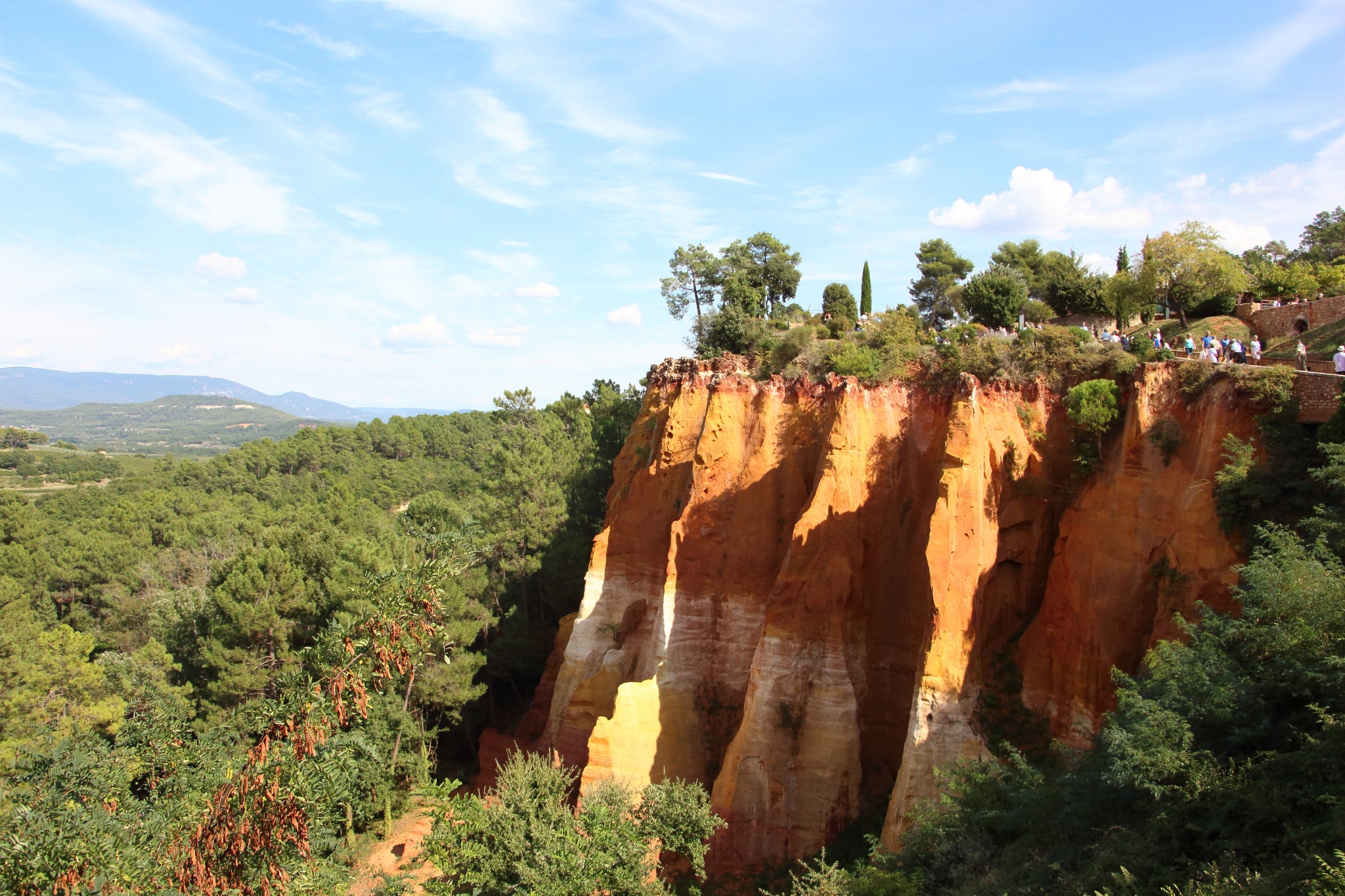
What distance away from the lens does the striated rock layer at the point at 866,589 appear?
15258 millimetres

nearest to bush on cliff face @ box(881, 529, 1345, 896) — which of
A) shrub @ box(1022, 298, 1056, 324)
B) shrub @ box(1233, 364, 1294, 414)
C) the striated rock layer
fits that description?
the striated rock layer

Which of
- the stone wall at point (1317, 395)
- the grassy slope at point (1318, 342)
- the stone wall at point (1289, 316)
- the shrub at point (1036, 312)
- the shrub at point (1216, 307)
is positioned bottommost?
the stone wall at point (1317, 395)

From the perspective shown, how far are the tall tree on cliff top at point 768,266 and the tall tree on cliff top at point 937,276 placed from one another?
644cm

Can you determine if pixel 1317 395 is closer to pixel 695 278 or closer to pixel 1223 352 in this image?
pixel 1223 352

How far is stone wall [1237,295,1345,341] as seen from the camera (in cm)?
1895

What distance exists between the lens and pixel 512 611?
112 ft

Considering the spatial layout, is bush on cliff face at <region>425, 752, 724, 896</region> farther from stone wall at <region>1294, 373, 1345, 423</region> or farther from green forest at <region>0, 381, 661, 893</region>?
stone wall at <region>1294, 373, 1345, 423</region>

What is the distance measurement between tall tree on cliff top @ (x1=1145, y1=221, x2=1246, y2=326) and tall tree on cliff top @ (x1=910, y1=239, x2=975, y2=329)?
13.5 m

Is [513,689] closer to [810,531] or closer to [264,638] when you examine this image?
[264,638]

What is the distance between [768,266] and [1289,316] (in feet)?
77.9

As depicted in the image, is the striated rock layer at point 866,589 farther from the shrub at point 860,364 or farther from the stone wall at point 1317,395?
the stone wall at point 1317,395

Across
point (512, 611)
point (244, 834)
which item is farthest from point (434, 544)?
point (512, 611)

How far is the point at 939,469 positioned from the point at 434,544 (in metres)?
11.8

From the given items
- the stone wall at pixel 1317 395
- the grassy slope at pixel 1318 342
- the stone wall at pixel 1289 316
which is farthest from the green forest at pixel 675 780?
the stone wall at pixel 1289 316
